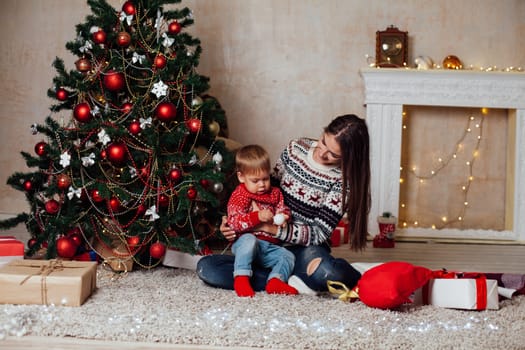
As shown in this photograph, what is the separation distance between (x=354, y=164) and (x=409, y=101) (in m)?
2.14

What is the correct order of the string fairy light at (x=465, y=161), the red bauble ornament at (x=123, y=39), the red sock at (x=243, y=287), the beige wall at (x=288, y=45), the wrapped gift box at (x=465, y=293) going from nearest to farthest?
the wrapped gift box at (x=465, y=293)
the red sock at (x=243, y=287)
the red bauble ornament at (x=123, y=39)
the beige wall at (x=288, y=45)
the string fairy light at (x=465, y=161)

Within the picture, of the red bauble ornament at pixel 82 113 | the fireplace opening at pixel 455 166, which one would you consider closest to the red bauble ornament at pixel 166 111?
the red bauble ornament at pixel 82 113

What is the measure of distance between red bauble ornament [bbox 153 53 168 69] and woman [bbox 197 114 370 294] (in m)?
0.76

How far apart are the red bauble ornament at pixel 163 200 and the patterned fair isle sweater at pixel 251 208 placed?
336 millimetres

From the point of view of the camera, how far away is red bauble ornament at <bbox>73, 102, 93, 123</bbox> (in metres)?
2.95

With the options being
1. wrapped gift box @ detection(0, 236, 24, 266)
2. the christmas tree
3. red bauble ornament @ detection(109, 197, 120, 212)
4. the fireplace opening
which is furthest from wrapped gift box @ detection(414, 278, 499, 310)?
the fireplace opening

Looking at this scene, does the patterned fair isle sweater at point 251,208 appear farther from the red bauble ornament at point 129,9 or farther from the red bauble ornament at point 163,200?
the red bauble ornament at point 129,9

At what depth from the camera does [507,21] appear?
484cm

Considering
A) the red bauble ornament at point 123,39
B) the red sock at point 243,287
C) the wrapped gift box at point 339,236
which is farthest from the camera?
the wrapped gift box at point 339,236

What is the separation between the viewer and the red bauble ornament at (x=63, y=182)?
295 centimetres

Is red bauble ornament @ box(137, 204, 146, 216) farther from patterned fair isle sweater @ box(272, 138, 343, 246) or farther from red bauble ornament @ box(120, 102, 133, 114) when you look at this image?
patterned fair isle sweater @ box(272, 138, 343, 246)

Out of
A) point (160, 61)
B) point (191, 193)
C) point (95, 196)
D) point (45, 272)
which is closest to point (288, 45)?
point (160, 61)

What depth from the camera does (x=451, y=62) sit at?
4.73m

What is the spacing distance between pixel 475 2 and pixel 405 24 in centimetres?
54
